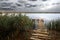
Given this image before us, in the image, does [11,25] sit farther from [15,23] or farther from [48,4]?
[48,4]

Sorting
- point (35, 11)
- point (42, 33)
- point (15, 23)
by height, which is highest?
point (35, 11)

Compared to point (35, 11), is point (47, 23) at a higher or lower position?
lower

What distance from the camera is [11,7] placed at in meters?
2.11

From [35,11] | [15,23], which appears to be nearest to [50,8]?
[35,11]

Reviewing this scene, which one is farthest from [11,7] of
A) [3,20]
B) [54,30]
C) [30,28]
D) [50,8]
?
[54,30]

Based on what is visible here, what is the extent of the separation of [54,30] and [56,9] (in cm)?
28

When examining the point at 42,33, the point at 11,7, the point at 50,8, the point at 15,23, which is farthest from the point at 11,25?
the point at 50,8

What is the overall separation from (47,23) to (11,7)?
532mm

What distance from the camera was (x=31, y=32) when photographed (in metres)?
2.05

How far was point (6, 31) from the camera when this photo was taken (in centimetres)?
208

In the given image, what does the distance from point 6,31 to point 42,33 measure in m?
0.48

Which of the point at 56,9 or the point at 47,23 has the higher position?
the point at 56,9

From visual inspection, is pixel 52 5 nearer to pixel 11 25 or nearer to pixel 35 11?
pixel 35 11

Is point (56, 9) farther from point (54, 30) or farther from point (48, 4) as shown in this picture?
point (54, 30)
